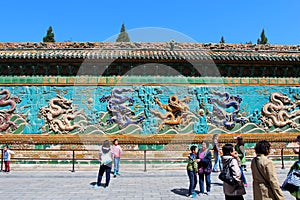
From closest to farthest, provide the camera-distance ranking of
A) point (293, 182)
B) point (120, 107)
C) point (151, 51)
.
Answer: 1. point (293, 182)
2. point (120, 107)
3. point (151, 51)

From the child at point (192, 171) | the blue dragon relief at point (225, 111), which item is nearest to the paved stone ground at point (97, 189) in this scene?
the child at point (192, 171)

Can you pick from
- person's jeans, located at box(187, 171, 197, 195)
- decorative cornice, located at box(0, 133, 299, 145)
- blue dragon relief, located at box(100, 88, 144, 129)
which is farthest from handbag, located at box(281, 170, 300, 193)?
blue dragon relief, located at box(100, 88, 144, 129)

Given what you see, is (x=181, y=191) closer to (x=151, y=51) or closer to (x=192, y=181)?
(x=192, y=181)

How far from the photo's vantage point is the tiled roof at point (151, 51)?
12133 mm

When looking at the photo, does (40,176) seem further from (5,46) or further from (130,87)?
(5,46)

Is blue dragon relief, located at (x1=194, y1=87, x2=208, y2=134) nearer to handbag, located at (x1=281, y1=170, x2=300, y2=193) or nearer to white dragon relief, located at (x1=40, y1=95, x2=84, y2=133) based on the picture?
white dragon relief, located at (x1=40, y1=95, x2=84, y2=133)

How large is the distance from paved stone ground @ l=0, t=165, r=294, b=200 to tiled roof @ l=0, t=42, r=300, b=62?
483 centimetres

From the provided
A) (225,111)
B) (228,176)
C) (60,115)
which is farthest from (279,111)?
(228,176)

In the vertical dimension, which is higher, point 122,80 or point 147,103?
point 122,80

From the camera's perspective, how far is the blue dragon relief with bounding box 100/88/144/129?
478 inches

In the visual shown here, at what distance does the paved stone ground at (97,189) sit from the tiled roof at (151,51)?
483cm

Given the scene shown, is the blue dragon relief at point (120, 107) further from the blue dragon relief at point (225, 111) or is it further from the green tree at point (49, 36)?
the green tree at point (49, 36)

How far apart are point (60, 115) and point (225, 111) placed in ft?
22.7

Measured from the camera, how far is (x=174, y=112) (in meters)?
12.4
